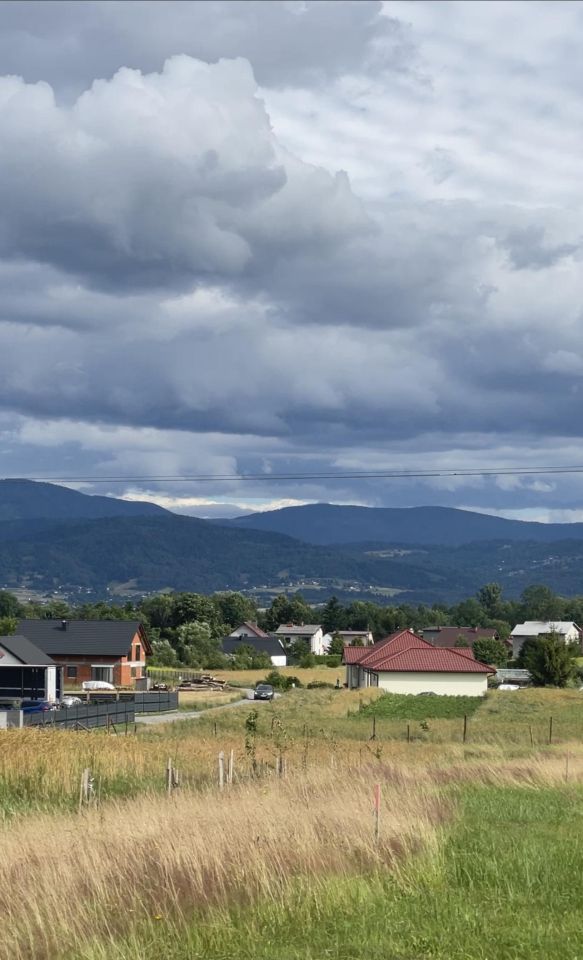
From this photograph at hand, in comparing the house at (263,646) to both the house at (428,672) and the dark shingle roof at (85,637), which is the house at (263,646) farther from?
the house at (428,672)

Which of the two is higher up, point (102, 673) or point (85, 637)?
point (85, 637)

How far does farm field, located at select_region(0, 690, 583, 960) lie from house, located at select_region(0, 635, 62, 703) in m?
60.4

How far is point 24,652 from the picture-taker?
83375mm

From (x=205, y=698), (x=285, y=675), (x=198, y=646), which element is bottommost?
(x=285, y=675)

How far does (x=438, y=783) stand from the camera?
2269 centimetres

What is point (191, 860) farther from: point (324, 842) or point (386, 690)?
point (386, 690)

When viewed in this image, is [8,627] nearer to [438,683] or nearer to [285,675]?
[285,675]

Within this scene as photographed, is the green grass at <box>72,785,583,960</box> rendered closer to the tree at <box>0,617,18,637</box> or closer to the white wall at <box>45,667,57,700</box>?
the white wall at <box>45,667,57,700</box>

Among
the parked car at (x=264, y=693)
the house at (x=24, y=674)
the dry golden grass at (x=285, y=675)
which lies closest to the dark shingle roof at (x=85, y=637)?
the house at (x=24, y=674)

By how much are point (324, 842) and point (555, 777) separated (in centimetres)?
1148

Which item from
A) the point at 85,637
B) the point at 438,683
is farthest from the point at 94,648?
the point at 438,683

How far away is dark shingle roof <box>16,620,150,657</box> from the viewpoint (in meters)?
92.7

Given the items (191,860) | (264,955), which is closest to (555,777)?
(191,860)

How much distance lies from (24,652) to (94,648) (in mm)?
10345
